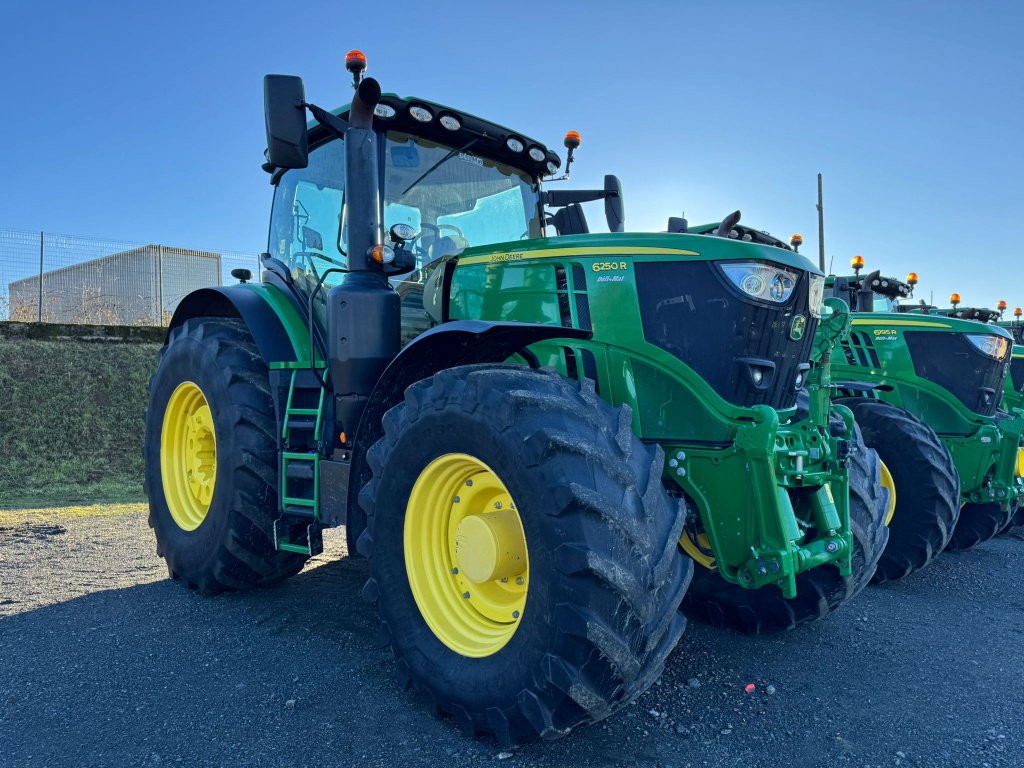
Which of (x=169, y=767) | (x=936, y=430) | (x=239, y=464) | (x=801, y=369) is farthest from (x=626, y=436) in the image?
(x=936, y=430)

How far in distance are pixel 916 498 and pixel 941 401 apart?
154 cm

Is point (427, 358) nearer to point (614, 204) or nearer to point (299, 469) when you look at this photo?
point (299, 469)

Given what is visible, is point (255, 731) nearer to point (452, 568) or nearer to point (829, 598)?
point (452, 568)

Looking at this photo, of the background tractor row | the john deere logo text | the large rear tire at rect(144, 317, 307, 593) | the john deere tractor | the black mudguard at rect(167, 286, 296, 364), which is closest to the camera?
the john deere logo text

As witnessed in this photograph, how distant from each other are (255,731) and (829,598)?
8.05ft

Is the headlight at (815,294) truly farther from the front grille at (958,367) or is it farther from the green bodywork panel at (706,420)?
the front grille at (958,367)

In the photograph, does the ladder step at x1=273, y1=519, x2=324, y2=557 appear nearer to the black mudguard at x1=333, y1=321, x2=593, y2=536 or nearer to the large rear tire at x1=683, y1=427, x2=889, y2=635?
the black mudguard at x1=333, y1=321, x2=593, y2=536

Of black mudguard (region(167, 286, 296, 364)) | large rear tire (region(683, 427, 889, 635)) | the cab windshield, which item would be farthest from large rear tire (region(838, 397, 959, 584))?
black mudguard (region(167, 286, 296, 364))

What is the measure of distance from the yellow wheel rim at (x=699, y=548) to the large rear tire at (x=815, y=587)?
0.18 meters

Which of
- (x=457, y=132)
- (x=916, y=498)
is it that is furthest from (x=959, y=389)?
(x=457, y=132)

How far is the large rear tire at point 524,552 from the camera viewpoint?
2285mm

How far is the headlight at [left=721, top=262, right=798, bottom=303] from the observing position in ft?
9.78

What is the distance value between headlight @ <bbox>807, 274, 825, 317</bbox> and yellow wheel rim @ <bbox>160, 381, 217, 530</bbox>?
10.7 feet

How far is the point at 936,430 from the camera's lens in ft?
20.4
